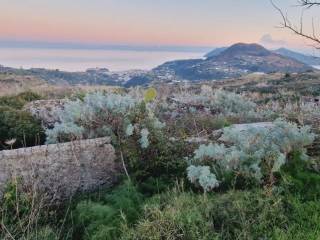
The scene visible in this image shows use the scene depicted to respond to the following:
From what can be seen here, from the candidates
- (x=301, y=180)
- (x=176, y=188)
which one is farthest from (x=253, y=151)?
(x=176, y=188)

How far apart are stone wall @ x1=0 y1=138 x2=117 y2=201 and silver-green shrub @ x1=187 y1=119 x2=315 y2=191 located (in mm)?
1242

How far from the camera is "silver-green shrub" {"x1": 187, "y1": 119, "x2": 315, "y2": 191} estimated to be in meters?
5.66

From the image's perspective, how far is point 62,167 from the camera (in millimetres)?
6281

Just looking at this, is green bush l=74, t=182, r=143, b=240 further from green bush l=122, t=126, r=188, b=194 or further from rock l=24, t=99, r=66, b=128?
rock l=24, t=99, r=66, b=128

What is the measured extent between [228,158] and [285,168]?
696 millimetres

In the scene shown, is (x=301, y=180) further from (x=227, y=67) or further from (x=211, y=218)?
(x=227, y=67)

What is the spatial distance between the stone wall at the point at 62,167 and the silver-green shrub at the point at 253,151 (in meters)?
1.24

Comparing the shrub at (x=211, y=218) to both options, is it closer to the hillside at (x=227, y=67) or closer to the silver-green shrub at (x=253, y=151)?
the silver-green shrub at (x=253, y=151)

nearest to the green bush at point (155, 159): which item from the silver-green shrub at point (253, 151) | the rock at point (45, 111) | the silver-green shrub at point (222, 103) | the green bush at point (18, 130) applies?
the silver-green shrub at point (253, 151)

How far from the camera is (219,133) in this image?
24.2 ft

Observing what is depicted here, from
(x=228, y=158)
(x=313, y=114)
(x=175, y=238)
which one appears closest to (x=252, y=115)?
(x=313, y=114)

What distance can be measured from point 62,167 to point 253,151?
2428 millimetres

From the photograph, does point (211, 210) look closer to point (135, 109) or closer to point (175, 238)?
point (175, 238)

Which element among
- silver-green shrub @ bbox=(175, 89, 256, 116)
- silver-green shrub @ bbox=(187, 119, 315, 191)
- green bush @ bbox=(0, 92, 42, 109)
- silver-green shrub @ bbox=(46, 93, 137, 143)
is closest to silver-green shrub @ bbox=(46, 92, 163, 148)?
silver-green shrub @ bbox=(46, 93, 137, 143)
